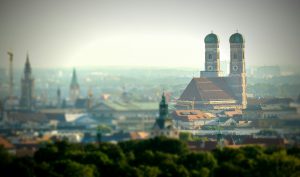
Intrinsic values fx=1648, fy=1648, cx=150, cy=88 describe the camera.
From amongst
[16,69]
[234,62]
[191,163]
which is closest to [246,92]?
[234,62]

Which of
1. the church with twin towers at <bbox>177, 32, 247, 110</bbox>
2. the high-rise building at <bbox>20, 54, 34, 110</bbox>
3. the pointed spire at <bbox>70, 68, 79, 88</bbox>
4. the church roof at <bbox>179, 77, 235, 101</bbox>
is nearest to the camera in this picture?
the high-rise building at <bbox>20, 54, 34, 110</bbox>

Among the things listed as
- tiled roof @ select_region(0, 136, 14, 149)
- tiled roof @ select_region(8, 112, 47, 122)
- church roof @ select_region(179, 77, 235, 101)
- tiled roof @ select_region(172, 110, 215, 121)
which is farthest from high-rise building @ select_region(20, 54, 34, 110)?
church roof @ select_region(179, 77, 235, 101)

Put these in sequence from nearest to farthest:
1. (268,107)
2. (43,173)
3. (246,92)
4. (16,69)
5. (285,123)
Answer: (43,173) → (16,69) → (285,123) → (268,107) → (246,92)

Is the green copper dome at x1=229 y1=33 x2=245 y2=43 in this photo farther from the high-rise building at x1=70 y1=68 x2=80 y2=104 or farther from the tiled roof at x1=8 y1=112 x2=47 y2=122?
the tiled roof at x1=8 y1=112 x2=47 y2=122

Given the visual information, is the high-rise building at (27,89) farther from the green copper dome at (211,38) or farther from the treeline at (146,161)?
the green copper dome at (211,38)

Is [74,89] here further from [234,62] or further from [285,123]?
[234,62]

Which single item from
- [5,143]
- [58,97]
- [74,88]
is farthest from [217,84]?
[5,143]

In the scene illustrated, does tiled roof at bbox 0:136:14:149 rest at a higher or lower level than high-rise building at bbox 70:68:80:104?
lower
